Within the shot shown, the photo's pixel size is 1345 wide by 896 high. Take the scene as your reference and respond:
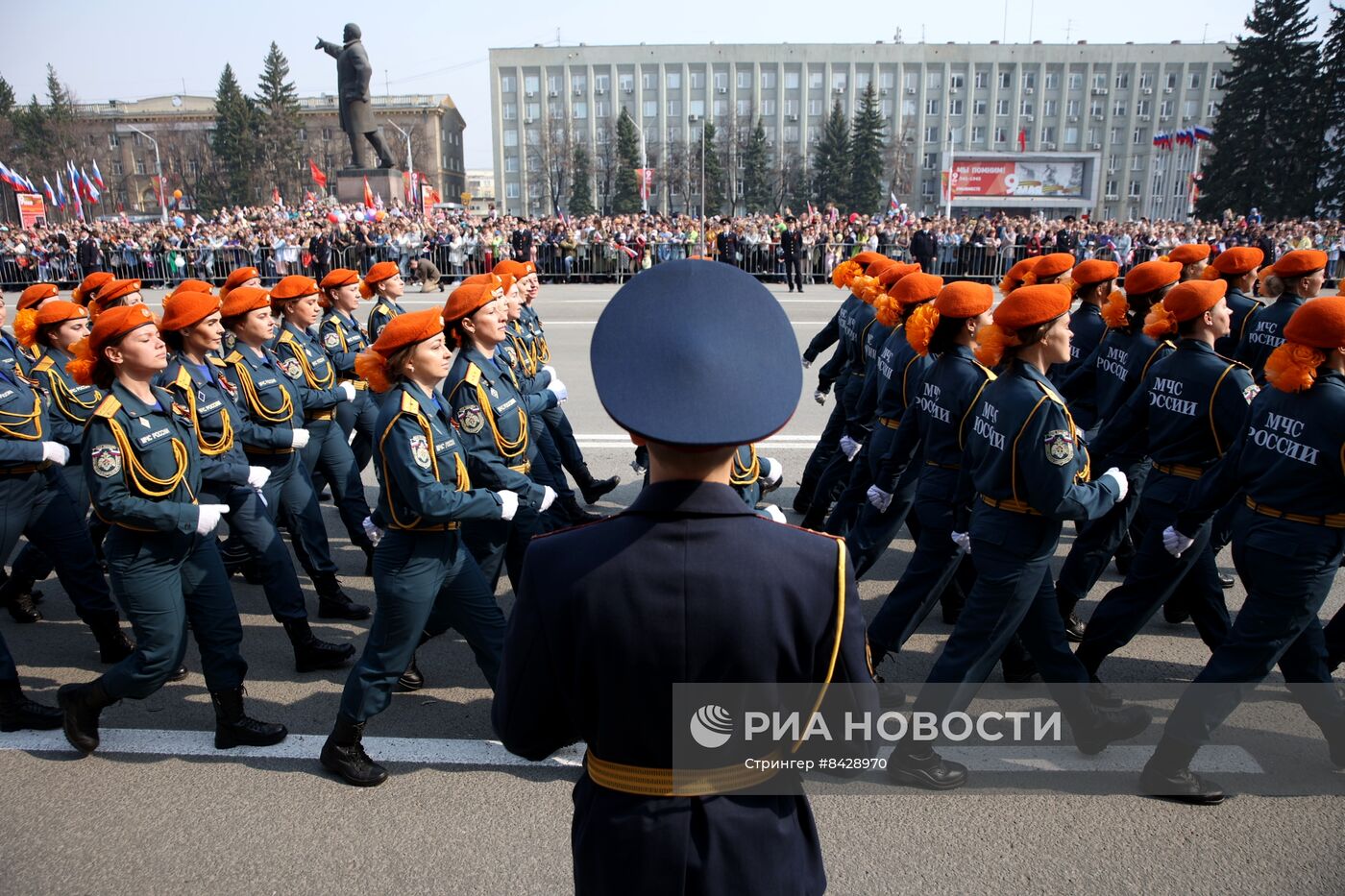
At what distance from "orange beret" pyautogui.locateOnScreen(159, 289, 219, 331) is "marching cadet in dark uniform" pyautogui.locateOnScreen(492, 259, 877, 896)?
4093mm

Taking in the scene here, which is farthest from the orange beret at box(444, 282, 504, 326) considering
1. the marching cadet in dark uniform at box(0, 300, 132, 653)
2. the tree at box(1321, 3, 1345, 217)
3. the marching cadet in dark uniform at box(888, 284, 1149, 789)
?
the tree at box(1321, 3, 1345, 217)

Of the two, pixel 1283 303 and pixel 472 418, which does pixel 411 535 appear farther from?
pixel 1283 303

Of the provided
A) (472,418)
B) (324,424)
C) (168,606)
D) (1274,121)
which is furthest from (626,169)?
(168,606)

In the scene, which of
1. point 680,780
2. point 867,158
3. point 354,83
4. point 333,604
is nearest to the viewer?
point 680,780

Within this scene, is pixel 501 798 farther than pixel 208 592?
No

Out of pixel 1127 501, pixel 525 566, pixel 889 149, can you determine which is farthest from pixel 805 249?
pixel 889 149

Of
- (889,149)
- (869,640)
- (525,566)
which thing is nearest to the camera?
(525,566)

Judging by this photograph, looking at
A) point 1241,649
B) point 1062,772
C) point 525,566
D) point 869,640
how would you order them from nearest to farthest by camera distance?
point 525,566 < point 1241,649 < point 1062,772 < point 869,640

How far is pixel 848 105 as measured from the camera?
9381cm

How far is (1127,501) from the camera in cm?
508

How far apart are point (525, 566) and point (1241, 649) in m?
3.25

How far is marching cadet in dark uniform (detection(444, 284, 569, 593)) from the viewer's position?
4.67m

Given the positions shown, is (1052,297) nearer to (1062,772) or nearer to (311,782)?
(1062,772)

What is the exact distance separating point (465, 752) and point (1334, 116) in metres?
51.2
